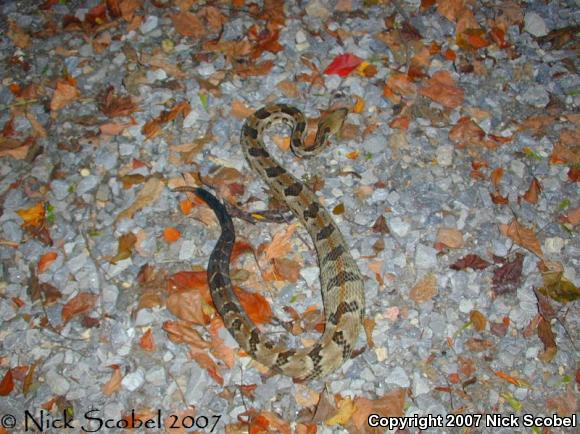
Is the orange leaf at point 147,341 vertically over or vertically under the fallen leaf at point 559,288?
under

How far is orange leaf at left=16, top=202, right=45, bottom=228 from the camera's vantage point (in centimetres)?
555

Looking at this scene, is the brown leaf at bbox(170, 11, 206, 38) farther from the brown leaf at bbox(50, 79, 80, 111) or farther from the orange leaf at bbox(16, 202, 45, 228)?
the orange leaf at bbox(16, 202, 45, 228)

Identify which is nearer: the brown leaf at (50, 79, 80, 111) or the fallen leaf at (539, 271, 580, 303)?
the fallen leaf at (539, 271, 580, 303)

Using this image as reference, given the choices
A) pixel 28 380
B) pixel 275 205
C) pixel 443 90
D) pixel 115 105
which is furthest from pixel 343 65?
pixel 28 380

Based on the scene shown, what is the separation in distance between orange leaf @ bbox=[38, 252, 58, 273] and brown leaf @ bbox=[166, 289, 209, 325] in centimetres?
140

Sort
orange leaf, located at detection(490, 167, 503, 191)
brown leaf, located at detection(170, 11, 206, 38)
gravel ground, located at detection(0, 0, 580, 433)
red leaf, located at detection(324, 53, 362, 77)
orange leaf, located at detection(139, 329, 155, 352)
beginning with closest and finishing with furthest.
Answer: gravel ground, located at detection(0, 0, 580, 433) < orange leaf, located at detection(139, 329, 155, 352) < orange leaf, located at detection(490, 167, 503, 191) < red leaf, located at detection(324, 53, 362, 77) < brown leaf, located at detection(170, 11, 206, 38)

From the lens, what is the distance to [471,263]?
16.9ft

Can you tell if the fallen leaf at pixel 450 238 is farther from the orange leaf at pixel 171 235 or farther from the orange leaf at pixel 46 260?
the orange leaf at pixel 46 260

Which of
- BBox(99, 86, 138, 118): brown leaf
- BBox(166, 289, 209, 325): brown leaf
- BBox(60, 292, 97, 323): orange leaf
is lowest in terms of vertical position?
BBox(60, 292, 97, 323): orange leaf

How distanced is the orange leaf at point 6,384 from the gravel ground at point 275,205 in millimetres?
33

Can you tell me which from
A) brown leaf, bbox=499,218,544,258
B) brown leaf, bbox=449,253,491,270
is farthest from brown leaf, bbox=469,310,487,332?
brown leaf, bbox=499,218,544,258

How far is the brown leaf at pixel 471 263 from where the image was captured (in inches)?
202

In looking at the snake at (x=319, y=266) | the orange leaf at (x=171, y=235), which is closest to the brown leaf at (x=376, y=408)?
the snake at (x=319, y=266)

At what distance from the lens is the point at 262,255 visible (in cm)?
534
